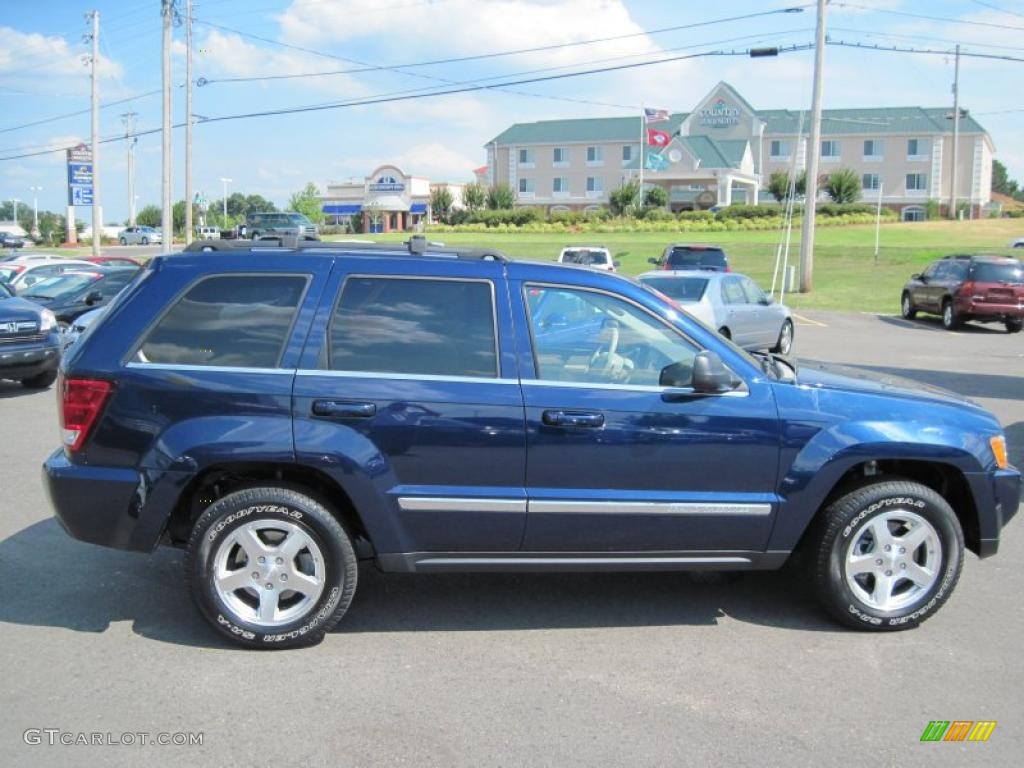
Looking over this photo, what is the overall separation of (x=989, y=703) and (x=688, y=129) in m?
85.7

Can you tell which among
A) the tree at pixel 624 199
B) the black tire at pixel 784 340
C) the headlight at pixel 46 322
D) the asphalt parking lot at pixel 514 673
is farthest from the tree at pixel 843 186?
the asphalt parking lot at pixel 514 673

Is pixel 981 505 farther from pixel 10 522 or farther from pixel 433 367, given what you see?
pixel 10 522

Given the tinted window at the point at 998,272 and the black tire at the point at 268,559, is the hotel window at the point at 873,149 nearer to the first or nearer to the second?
the tinted window at the point at 998,272

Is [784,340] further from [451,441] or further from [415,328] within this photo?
[451,441]

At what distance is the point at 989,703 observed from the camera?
159 inches

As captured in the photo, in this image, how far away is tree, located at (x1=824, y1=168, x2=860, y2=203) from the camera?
6712 cm

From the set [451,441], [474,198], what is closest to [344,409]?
[451,441]

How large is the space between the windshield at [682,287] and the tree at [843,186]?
57.3 meters

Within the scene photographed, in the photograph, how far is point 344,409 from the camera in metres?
4.41

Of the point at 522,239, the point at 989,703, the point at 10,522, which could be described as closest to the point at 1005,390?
the point at 989,703

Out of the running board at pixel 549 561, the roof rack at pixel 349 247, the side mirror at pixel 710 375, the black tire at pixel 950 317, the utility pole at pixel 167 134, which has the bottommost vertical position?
the running board at pixel 549 561

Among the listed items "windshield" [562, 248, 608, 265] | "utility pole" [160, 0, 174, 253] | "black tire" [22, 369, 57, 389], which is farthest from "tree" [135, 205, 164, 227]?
"black tire" [22, 369, 57, 389]

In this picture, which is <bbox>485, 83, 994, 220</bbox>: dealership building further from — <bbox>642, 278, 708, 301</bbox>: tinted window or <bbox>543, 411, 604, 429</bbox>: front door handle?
<bbox>543, 411, 604, 429</bbox>: front door handle

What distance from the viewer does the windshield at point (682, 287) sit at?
47.7 ft
